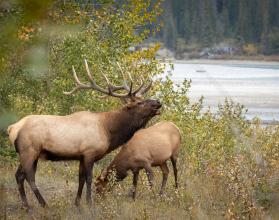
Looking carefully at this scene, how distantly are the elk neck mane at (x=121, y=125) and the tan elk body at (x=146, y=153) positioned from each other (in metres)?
0.48

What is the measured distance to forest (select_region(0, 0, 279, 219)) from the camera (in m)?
7.61

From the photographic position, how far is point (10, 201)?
9516 mm

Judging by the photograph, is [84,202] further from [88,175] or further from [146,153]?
[146,153]

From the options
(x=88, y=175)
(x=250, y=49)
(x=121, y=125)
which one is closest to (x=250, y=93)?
(x=121, y=125)

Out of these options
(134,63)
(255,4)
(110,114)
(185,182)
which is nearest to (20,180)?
(110,114)

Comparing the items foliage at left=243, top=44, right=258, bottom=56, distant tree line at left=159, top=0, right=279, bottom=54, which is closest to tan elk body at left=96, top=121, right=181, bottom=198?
foliage at left=243, top=44, right=258, bottom=56

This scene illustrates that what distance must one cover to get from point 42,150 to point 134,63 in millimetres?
7717

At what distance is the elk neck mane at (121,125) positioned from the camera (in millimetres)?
9750

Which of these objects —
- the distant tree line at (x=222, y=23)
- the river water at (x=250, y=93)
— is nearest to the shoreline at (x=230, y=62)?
the distant tree line at (x=222, y=23)

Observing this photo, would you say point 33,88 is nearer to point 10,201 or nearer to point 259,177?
point 10,201

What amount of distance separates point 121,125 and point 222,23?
11819cm

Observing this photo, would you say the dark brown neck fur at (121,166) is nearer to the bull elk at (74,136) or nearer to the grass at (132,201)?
the grass at (132,201)

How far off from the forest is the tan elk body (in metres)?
0.22

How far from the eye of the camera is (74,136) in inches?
364
